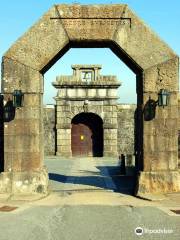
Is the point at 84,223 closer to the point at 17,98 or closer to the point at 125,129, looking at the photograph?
the point at 17,98

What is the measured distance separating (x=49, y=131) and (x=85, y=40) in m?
A: 15.9

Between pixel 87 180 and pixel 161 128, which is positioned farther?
pixel 87 180

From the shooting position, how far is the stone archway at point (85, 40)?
38.4 feet

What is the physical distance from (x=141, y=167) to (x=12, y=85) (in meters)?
4.15

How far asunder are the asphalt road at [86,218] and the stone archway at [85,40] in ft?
3.87

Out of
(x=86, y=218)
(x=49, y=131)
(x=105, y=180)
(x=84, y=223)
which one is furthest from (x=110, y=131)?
(x=84, y=223)

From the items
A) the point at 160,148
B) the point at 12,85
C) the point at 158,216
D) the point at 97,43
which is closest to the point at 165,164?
the point at 160,148

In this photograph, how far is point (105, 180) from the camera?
15.2 m

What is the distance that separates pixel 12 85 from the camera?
11.7 meters

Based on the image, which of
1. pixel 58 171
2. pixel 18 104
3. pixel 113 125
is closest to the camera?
pixel 18 104

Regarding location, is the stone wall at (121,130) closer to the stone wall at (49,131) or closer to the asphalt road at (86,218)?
the stone wall at (49,131)

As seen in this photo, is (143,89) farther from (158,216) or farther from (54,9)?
(158,216)

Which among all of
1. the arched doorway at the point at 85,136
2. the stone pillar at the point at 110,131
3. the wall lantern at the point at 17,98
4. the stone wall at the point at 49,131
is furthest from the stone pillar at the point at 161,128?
the stone wall at the point at 49,131

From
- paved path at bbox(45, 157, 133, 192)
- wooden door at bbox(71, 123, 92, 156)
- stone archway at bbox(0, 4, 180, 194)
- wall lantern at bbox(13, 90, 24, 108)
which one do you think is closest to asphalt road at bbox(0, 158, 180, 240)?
paved path at bbox(45, 157, 133, 192)
